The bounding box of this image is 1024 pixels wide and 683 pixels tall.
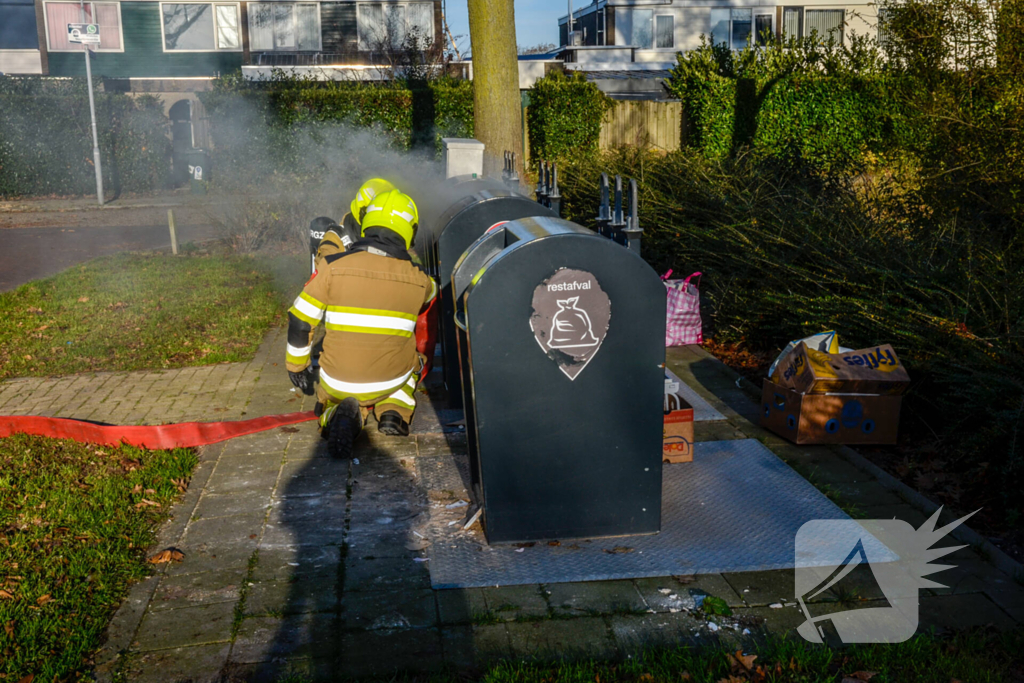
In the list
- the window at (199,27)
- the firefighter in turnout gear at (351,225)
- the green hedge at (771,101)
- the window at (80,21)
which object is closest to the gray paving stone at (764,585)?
the firefighter in turnout gear at (351,225)

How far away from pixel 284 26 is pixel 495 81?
64.8ft

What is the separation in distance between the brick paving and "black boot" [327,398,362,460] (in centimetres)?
11

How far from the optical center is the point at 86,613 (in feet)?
10.7

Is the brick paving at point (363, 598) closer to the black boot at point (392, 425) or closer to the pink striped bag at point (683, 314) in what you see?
the black boot at point (392, 425)

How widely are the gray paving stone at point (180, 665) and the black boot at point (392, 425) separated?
2.09 meters

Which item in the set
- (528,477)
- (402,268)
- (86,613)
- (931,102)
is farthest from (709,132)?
(86,613)

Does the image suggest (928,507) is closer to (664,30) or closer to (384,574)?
(384,574)

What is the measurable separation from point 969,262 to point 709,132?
1272cm

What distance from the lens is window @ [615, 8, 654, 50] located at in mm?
27453

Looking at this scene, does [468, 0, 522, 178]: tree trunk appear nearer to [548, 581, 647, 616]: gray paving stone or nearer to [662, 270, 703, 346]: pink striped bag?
[662, 270, 703, 346]: pink striped bag

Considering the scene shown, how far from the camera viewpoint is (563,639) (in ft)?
10.2

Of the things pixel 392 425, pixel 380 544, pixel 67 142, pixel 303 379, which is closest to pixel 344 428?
pixel 392 425

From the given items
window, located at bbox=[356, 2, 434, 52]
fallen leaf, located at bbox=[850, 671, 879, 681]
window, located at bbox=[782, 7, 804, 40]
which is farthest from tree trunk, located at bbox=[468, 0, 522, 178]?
window, located at bbox=[782, 7, 804, 40]

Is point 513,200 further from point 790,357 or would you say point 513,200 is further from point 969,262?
point 969,262
